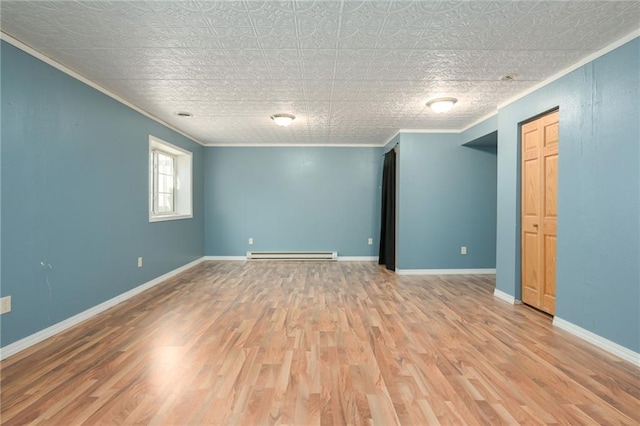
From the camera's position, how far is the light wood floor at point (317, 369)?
1.66 m

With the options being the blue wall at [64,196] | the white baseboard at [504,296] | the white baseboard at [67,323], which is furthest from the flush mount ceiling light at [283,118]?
the white baseboard at [504,296]

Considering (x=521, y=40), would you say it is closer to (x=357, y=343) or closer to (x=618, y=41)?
(x=618, y=41)

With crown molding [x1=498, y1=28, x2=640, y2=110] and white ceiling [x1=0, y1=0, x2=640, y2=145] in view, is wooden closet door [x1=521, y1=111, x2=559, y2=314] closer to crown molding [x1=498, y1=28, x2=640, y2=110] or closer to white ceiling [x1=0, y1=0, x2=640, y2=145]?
crown molding [x1=498, y1=28, x2=640, y2=110]

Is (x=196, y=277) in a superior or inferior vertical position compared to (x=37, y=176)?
inferior

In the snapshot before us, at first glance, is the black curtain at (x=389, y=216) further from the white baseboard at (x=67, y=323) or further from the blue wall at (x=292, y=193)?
the white baseboard at (x=67, y=323)

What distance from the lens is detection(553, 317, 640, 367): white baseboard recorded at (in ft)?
7.32

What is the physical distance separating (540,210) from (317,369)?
2818 millimetres

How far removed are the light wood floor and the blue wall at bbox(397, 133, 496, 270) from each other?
Answer: 5.79ft

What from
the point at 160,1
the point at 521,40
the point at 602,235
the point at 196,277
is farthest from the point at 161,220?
the point at 602,235

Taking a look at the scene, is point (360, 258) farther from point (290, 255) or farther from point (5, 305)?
point (5, 305)

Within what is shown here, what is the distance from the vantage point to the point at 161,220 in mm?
4633

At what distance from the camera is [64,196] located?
2803 millimetres

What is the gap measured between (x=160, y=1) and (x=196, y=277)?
3867 millimetres

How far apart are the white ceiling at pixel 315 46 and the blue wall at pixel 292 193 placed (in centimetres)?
253
